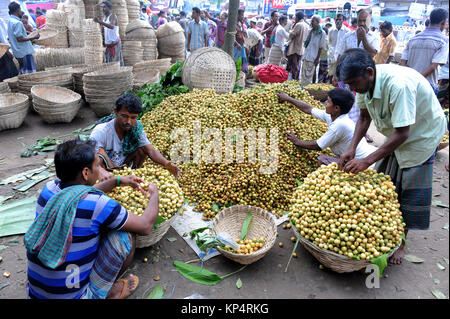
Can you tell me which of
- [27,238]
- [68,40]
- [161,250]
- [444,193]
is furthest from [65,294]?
[68,40]

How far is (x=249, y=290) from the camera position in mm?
2363

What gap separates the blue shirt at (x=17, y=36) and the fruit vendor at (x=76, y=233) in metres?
6.22

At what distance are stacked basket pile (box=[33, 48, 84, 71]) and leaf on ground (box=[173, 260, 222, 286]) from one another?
684 cm

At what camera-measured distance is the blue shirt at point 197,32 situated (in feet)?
29.9

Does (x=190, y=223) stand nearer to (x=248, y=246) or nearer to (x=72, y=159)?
(x=248, y=246)

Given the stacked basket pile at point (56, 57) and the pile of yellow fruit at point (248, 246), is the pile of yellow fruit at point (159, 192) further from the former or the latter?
the stacked basket pile at point (56, 57)

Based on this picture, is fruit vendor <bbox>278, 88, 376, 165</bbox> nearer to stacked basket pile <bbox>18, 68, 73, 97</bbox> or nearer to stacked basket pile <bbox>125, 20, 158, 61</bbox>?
stacked basket pile <bbox>18, 68, 73, 97</bbox>

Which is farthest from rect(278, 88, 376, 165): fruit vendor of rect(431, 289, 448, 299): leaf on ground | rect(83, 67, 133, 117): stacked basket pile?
rect(83, 67, 133, 117): stacked basket pile

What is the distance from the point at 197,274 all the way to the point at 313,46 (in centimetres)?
691

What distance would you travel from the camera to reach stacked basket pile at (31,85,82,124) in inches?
209

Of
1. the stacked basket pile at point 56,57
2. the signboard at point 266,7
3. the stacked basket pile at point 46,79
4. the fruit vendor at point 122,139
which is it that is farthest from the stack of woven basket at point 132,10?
the signboard at point 266,7

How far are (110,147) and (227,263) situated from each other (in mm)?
1641

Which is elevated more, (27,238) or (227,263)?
(27,238)
